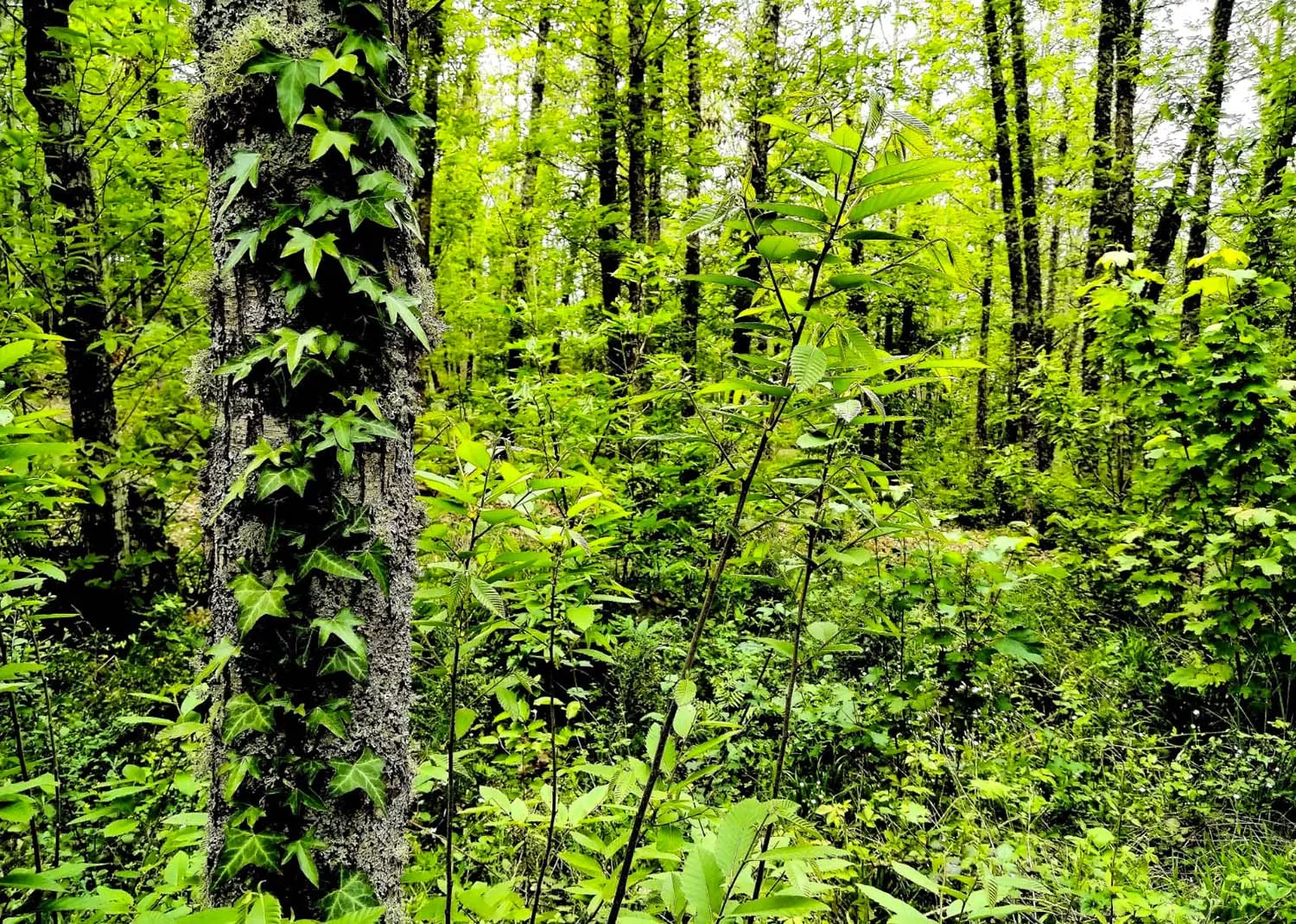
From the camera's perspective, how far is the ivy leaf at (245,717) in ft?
4.78

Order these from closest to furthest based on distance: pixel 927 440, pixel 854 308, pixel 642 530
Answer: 1. pixel 642 530
2. pixel 854 308
3. pixel 927 440

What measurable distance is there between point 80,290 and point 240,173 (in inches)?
173

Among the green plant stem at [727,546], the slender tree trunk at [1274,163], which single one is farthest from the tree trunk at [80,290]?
the slender tree trunk at [1274,163]

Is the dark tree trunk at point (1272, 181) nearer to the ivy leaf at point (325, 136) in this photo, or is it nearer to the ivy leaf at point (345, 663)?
the ivy leaf at point (325, 136)

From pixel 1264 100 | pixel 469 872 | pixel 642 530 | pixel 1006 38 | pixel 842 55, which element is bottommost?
pixel 469 872

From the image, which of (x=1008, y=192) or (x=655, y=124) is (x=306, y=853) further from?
(x=1008, y=192)

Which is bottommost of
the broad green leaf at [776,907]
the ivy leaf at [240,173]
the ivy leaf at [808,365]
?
the broad green leaf at [776,907]

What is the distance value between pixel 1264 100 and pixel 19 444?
1063 centimetres

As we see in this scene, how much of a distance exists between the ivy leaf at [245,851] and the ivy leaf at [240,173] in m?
1.50

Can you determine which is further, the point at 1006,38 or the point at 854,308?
the point at 854,308

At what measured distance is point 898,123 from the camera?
1153mm

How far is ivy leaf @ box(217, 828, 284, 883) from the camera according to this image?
1.43m

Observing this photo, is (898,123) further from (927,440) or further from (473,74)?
(927,440)

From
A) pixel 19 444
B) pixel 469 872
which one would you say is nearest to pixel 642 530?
pixel 469 872
